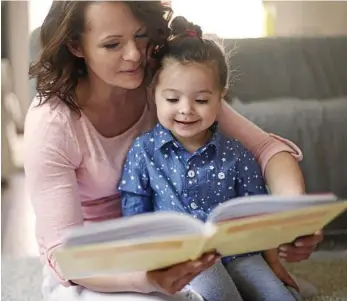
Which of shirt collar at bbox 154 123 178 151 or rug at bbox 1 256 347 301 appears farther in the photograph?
rug at bbox 1 256 347 301

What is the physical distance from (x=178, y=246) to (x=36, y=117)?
0.77ft

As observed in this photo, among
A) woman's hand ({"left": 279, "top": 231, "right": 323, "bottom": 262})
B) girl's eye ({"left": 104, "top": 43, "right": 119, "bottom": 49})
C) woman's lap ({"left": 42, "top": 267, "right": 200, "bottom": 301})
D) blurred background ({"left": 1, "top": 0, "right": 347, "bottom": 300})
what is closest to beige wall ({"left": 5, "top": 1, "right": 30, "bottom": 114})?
blurred background ({"left": 1, "top": 0, "right": 347, "bottom": 300})

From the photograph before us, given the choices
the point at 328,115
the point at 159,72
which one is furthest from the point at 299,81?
the point at 159,72

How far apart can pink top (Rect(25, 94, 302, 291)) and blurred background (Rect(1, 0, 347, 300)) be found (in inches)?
1.7

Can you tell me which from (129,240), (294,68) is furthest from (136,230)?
(294,68)

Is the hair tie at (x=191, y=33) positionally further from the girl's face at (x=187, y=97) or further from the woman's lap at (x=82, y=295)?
the woman's lap at (x=82, y=295)

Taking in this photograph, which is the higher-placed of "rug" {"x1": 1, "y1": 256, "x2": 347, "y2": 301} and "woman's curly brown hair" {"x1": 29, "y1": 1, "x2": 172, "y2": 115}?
"woman's curly brown hair" {"x1": 29, "y1": 1, "x2": 172, "y2": 115}

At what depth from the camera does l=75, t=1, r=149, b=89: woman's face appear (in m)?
0.65

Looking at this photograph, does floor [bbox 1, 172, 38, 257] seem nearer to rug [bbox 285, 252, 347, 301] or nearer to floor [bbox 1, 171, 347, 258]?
floor [bbox 1, 171, 347, 258]

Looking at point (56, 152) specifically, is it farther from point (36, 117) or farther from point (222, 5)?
point (222, 5)

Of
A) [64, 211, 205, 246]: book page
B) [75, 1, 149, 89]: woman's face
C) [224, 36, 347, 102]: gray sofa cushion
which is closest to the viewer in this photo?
[64, 211, 205, 246]: book page

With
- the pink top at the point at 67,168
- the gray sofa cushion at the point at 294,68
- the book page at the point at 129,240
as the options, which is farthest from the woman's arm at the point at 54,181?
the gray sofa cushion at the point at 294,68

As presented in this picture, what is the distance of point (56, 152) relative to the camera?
0.69 metres

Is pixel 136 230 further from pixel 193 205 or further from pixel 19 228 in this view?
pixel 19 228
